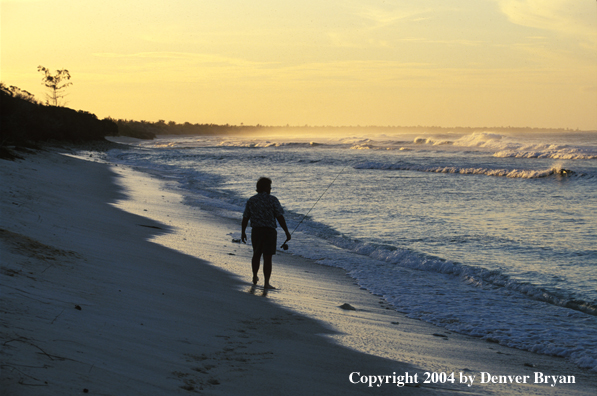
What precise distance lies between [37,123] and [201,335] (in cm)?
3722

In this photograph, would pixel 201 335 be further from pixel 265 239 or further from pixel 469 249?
pixel 469 249

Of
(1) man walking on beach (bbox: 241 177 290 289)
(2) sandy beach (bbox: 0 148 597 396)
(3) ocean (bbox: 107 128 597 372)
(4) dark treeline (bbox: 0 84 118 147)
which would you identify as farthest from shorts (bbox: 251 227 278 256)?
(4) dark treeline (bbox: 0 84 118 147)

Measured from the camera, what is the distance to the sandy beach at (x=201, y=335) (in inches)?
115

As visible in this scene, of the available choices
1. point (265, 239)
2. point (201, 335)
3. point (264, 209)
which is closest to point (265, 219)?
point (264, 209)

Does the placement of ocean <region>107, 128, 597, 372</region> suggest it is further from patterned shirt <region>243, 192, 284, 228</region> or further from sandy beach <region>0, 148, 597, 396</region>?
patterned shirt <region>243, 192, 284, 228</region>

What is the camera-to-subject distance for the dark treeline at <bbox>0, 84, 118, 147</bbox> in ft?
77.9

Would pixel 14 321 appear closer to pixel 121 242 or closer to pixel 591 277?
pixel 121 242

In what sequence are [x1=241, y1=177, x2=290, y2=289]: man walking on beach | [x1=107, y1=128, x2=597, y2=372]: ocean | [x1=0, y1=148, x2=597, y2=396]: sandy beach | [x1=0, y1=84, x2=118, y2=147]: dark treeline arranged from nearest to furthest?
[x1=0, y1=148, x2=597, y2=396]: sandy beach
[x1=107, y1=128, x2=597, y2=372]: ocean
[x1=241, y1=177, x2=290, y2=289]: man walking on beach
[x1=0, y1=84, x2=118, y2=147]: dark treeline

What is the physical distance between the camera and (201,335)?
404 centimetres

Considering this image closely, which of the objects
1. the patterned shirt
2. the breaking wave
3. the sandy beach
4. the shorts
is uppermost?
the breaking wave

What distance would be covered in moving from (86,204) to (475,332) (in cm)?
991

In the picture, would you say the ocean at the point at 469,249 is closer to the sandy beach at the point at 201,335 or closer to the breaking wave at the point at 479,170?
the sandy beach at the point at 201,335

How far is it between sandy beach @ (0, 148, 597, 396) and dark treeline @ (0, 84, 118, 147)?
1573 centimetres

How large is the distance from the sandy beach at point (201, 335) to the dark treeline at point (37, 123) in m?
15.7
